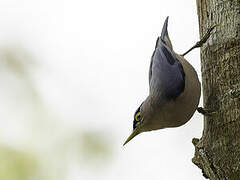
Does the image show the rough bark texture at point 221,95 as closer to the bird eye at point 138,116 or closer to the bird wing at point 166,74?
the bird wing at point 166,74

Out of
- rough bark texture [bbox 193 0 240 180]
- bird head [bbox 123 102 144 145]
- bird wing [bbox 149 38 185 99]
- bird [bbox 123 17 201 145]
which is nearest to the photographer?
rough bark texture [bbox 193 0 240 180]

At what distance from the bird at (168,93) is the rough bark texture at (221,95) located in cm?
13

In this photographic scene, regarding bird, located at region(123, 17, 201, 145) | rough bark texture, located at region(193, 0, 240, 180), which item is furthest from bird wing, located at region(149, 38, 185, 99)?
rough bark texture, located at region(193, 0, 240, 180)

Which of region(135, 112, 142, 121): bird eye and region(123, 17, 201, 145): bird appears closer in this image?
region(123, 17, 201, 145): bird

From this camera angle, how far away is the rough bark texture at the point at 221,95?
9.23 ft

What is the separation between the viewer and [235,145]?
2789 millimetres

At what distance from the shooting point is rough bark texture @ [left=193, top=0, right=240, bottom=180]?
2.81 meters

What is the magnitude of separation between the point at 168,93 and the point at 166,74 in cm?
19

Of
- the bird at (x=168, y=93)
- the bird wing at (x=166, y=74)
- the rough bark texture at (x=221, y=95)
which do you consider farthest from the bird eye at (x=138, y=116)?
the rough bark texture at (x=221, y=95)

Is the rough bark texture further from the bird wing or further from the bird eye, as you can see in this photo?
the bird eye

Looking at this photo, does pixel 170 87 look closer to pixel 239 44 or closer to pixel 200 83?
pixel 200 83

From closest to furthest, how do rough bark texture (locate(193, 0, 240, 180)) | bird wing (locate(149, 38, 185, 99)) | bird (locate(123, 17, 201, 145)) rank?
rough bark texture (locate(193, 0, 240, 180)), bird (locate(123, 17, 201, 145)), bird wing (locate(149, 38, 185, 99))

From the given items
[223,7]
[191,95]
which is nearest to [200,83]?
[191,95]

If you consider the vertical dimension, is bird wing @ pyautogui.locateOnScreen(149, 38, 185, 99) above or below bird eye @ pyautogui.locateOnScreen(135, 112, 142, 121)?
above
